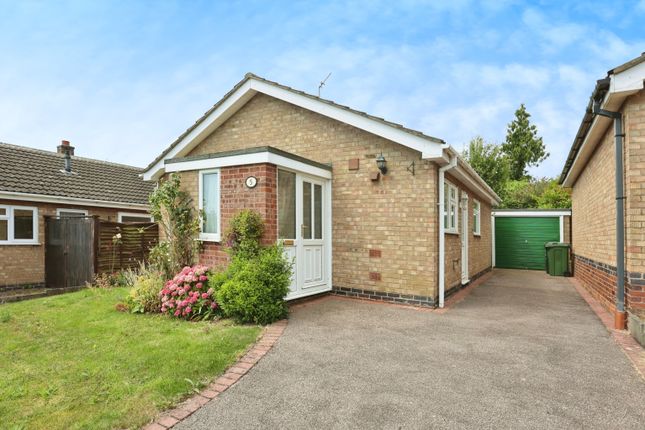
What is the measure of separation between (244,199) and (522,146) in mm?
36162

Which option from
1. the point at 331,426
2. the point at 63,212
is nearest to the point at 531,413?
the point at 331,426

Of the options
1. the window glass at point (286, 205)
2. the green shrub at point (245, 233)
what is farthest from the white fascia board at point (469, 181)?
the green shrub at point (245, 233)

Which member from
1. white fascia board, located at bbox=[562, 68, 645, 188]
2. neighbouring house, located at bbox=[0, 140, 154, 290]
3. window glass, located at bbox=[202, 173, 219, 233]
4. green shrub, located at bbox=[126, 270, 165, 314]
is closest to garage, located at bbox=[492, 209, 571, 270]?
white fascia board, located at bbox=[562, 68, 645, 188]

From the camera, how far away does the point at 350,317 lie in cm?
606

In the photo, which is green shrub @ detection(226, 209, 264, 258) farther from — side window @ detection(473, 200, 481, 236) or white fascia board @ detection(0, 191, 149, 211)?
white fascia board @ detection(0, 191, 149, 211)

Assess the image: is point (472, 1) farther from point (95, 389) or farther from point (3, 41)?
point (3, 41)

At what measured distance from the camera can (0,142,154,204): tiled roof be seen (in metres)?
11.6

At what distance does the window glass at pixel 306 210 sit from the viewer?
7.33m

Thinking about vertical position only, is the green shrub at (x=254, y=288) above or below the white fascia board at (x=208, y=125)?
below

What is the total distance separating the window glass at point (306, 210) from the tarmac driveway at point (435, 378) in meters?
1.87

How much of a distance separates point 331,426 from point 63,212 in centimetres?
1278

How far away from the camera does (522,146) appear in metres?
35.6

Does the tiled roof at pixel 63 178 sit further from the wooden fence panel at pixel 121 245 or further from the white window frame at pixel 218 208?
the white window frame at pixel 218 208

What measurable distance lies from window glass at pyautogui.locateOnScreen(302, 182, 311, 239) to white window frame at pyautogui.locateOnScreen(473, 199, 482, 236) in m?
6.64
